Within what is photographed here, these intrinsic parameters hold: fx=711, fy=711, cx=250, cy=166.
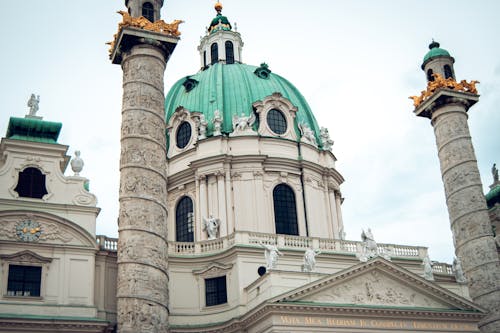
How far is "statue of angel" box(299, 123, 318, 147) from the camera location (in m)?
44.3

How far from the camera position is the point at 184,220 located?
4247 cm

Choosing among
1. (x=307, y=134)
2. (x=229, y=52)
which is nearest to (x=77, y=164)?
(x=307, y=134)

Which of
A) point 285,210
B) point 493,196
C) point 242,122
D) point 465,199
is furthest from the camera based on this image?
point 493,196

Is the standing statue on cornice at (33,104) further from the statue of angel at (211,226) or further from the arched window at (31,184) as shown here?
the statue of angel at (211,226)

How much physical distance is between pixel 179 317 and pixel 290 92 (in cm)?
1877

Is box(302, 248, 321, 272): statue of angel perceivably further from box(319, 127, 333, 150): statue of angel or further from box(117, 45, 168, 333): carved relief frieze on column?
box(319, 127, 333, 150): statue of angel

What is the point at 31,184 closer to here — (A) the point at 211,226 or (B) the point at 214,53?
(A) the point at 211,226

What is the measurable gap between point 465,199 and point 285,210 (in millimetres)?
10600

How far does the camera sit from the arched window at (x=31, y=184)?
32.2m

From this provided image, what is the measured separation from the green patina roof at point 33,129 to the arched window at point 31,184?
1697 mm

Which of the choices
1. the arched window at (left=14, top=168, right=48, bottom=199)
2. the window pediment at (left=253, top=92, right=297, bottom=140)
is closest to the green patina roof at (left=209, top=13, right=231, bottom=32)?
the window pediment at (left=253, top=92, right=297, bottom=140)

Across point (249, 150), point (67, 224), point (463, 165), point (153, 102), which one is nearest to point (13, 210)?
point (67, 224)

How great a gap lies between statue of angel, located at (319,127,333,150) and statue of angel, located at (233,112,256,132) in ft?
16.5

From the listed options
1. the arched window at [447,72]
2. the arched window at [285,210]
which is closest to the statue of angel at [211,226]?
the arched window at [285,210]
